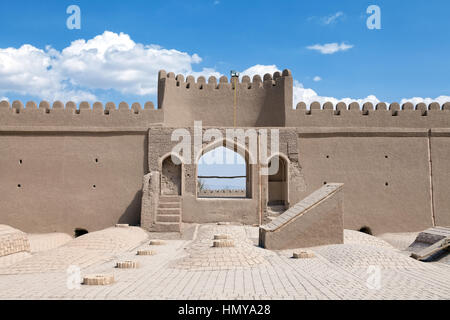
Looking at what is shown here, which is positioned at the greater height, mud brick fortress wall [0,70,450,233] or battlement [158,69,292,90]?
battlement [158,69,292,90]

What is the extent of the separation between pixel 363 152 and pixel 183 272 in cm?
967

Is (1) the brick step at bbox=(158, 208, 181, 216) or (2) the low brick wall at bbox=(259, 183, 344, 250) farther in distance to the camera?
(1) the brick step at bbox=(158, 208, 181, 216)

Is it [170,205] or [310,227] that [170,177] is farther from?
[310,227]

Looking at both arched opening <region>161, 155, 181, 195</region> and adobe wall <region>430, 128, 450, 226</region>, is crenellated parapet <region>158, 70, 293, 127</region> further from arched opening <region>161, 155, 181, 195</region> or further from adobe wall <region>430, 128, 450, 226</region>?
adobe wall <region>430, 128, 450, 226</region>

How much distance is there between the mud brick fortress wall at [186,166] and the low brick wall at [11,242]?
3826 mm

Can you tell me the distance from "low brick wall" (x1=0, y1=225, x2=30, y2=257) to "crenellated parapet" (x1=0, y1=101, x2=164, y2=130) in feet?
17.7

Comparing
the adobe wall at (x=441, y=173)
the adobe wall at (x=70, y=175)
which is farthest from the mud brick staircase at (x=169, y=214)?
the adobe wall at (x=441, y=173)

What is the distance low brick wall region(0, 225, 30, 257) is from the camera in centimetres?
976

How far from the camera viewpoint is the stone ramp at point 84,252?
26.0 feet

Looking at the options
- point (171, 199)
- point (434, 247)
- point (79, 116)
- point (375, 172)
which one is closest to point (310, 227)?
point (434, 247)

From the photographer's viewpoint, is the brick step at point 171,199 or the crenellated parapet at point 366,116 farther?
the crenellated parapet at point 366,116

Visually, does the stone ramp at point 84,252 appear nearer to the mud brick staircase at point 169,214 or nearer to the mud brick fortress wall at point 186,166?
the mud brick staircase at point 169,214

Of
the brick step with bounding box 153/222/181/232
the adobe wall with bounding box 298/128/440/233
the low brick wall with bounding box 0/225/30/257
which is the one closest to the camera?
the low brick wall with bounding box 0/225/30/257

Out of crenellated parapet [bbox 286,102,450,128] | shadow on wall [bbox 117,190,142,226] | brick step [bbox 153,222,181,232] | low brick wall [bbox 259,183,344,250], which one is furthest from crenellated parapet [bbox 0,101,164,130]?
low brick wall [bbox 259,183,344,250]
